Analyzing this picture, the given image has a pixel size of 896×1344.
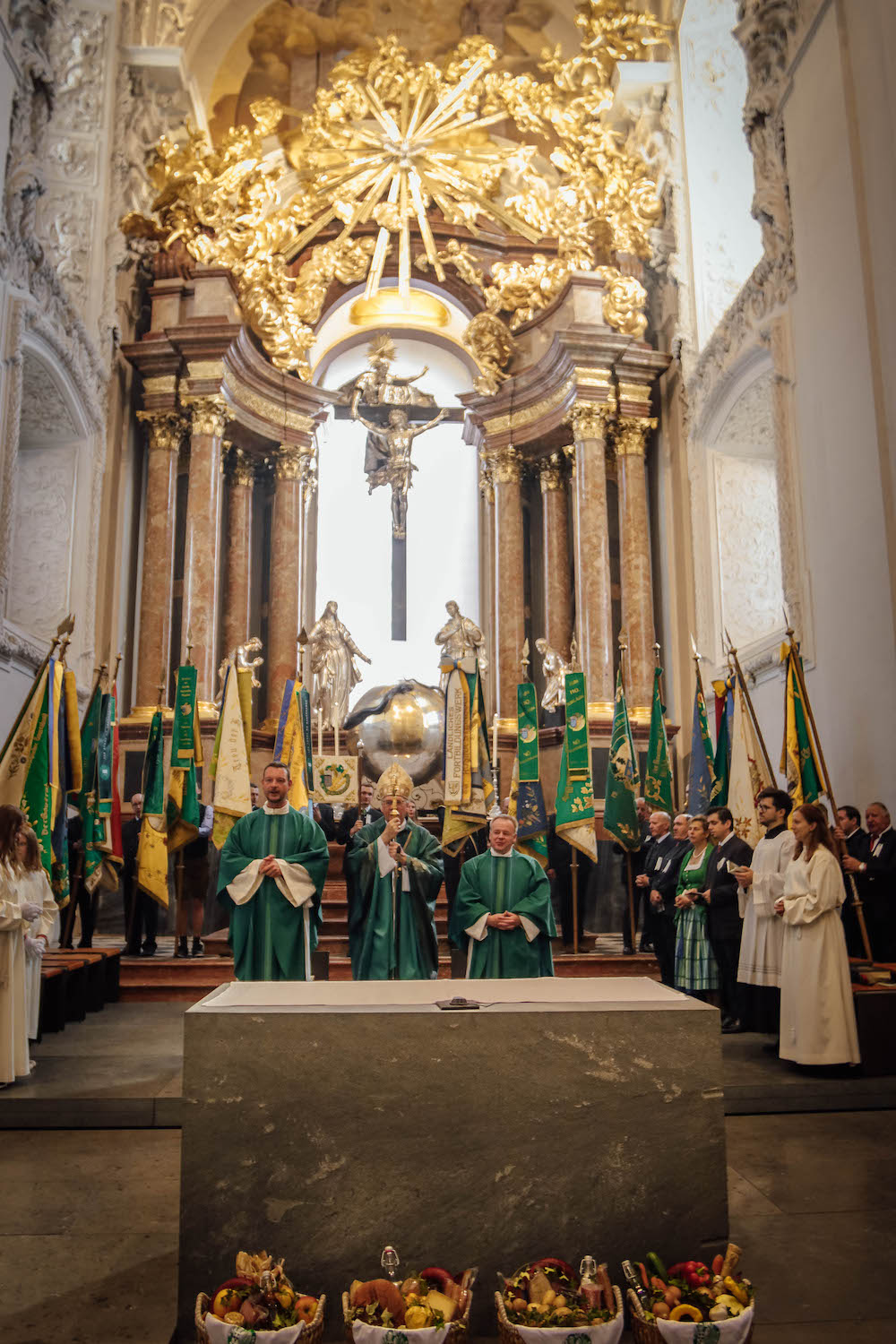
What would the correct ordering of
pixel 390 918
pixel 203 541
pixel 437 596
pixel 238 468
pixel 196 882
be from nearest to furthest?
pixel 390 918 < pixel 196 882 < pixel 203 541 < pixel 238 468 < pixel 437 596

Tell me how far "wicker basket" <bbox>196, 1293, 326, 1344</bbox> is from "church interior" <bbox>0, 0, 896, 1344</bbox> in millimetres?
18

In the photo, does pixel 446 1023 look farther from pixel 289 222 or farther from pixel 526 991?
pixel 289 222

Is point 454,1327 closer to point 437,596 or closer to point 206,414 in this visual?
point 206,414

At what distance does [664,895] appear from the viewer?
775cm

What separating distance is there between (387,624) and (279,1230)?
14423 millimetres

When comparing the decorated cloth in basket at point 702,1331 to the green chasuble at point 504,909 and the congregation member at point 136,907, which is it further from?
the congregation member at point 136,907

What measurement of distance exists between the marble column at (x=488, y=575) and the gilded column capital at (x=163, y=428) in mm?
4059

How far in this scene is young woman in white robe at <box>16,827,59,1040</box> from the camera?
5875 mm

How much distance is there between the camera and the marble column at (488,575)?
604 inches

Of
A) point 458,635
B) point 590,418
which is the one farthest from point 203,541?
point 590,418

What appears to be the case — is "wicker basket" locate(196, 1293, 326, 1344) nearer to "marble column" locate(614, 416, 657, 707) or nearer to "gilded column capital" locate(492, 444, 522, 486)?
"marble column" locate(614, 416, 657, 707)

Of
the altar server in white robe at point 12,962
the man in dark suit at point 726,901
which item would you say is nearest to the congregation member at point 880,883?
the man in dark suit at point 726,901

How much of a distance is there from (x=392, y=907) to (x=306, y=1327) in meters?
3.48

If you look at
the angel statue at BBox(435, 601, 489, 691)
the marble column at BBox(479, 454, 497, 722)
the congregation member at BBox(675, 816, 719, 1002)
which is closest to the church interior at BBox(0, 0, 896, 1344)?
the marble column at BBox(479, 454, 497, 722)
